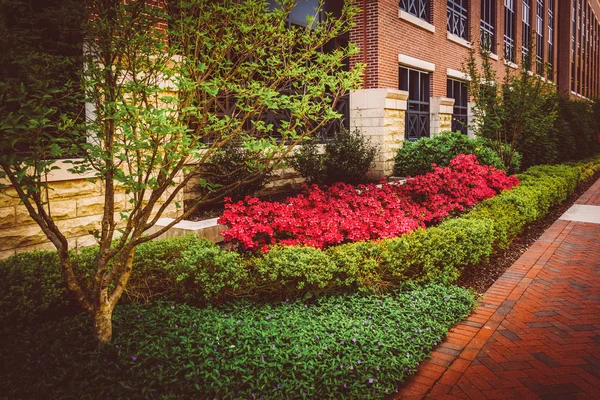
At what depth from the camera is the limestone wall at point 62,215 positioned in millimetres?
5508

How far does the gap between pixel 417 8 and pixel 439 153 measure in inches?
219

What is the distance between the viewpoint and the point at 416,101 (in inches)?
594

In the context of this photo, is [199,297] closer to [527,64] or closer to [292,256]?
[292,256]

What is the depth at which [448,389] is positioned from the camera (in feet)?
12.0

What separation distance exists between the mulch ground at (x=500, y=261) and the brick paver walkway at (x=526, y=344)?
0.15 meters

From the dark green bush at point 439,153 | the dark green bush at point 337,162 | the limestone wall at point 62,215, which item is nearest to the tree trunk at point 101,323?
the limestone wall at point 62,215

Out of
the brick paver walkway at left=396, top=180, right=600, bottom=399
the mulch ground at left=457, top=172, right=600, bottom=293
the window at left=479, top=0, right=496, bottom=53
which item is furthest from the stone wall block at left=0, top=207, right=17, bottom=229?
the window at left=479, top=0, right=496, bottom=53

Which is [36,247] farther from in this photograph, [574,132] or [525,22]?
[525,22]

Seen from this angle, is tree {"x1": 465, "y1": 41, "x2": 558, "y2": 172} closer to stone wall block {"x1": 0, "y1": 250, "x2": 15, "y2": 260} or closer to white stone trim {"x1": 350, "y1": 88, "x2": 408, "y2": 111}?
white stone trim {"x1": 350, "y1": 88, "x2": 408, "y2": 111}

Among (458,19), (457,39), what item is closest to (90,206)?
(457,39)

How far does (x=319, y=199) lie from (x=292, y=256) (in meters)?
2.50

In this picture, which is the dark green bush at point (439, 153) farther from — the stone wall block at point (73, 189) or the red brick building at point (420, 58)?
the stone wall block at point (73, 189)

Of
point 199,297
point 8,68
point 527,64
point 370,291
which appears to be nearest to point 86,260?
point 199,297

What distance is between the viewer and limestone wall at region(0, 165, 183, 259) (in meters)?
5.51
